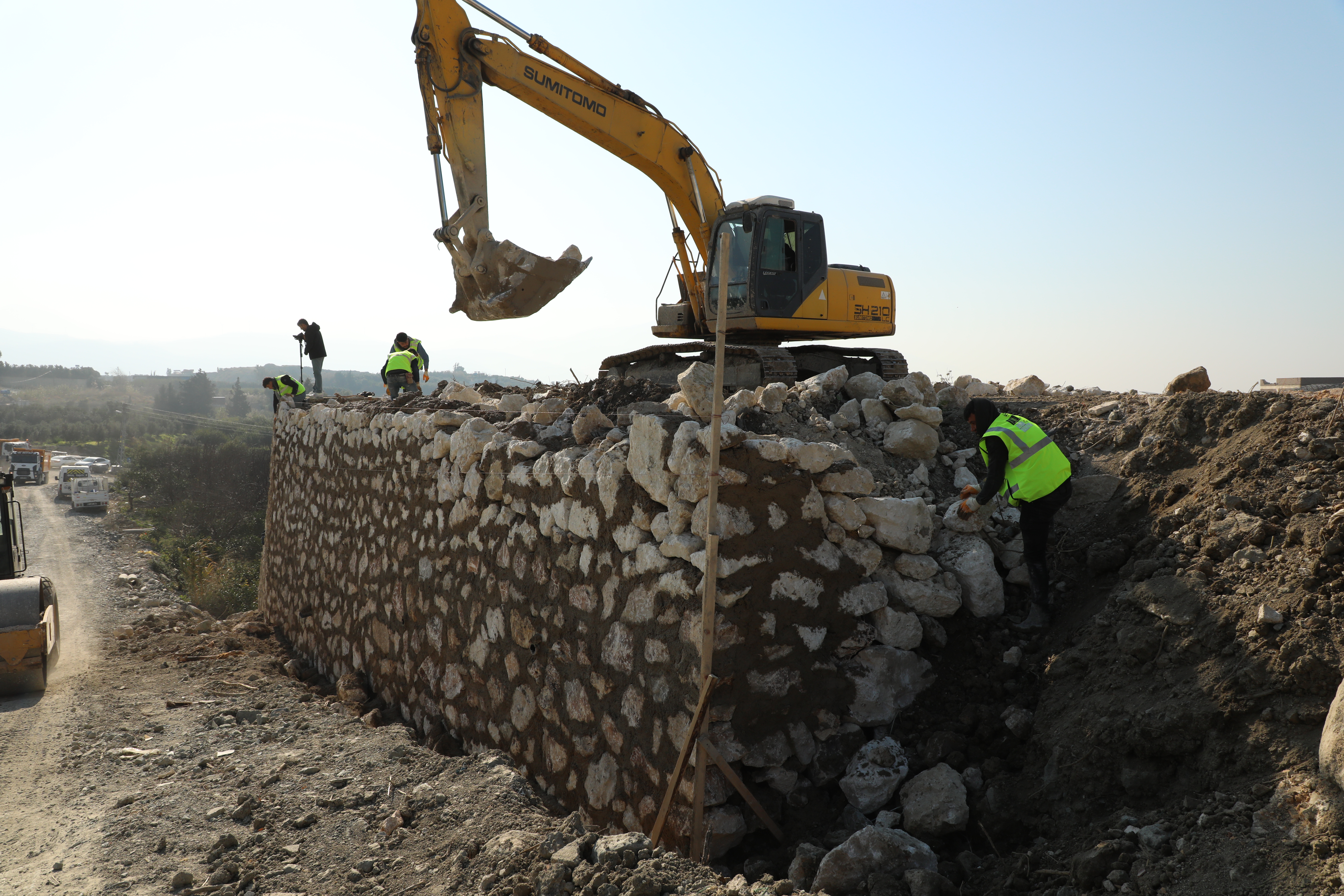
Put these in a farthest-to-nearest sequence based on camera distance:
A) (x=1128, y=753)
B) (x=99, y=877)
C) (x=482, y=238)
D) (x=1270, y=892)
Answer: (x=482, y=238)
(x=99, y=877)
(x=1128, y=753)
(x=1270, y=892)

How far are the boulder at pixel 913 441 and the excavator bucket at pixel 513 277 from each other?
357 cm

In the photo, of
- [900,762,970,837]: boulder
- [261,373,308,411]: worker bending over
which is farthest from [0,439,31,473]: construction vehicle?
[900,762,970,837]: boulder

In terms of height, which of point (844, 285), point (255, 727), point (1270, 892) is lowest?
point (255, 727)

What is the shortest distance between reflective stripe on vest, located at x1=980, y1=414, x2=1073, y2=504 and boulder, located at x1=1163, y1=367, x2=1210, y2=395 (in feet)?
8.19

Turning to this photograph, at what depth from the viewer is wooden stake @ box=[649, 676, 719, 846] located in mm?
3350

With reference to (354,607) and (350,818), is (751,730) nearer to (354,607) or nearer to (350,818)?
(350,818)

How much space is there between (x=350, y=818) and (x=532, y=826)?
134cm

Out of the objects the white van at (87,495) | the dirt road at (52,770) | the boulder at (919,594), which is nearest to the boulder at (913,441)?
the boulder at (919,594)

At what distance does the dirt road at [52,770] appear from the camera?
179 inches

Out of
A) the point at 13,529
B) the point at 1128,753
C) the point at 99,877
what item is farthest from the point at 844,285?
the point at 13,529

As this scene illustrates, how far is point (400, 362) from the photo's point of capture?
1145cm

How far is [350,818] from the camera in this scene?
454cm

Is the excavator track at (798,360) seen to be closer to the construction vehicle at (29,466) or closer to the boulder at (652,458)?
the boulder at (652,458)

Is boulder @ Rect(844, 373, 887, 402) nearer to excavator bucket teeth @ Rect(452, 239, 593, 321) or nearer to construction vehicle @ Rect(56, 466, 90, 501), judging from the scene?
excavator bucket teeth @ Rect(452, 239, 593, 321)
